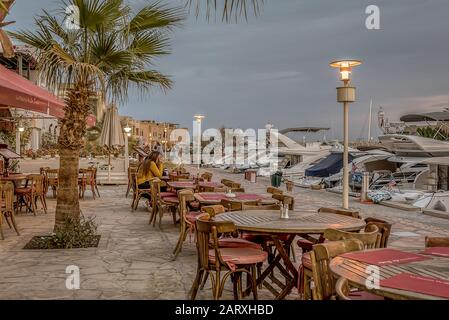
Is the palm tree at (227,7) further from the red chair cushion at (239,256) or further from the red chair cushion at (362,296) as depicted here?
the red chair cushion at (239,256)

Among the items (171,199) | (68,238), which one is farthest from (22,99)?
(171,199)

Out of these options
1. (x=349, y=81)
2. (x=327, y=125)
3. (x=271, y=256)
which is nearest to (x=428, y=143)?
(x=349, y=81)

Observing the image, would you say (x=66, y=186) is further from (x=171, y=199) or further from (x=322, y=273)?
(x=322, y=273)

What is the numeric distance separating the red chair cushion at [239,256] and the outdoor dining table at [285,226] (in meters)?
0.20

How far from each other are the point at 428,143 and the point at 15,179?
18.6 meters

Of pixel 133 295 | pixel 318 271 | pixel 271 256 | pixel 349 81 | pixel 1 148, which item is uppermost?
pixel 349 81

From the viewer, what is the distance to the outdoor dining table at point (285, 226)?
4211 mm

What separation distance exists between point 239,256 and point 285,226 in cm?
54

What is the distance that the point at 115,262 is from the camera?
6.07 metres

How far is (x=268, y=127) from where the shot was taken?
35.2m

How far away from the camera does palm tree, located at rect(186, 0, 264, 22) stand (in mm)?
2059

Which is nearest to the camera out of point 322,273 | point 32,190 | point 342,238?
point 322,273
